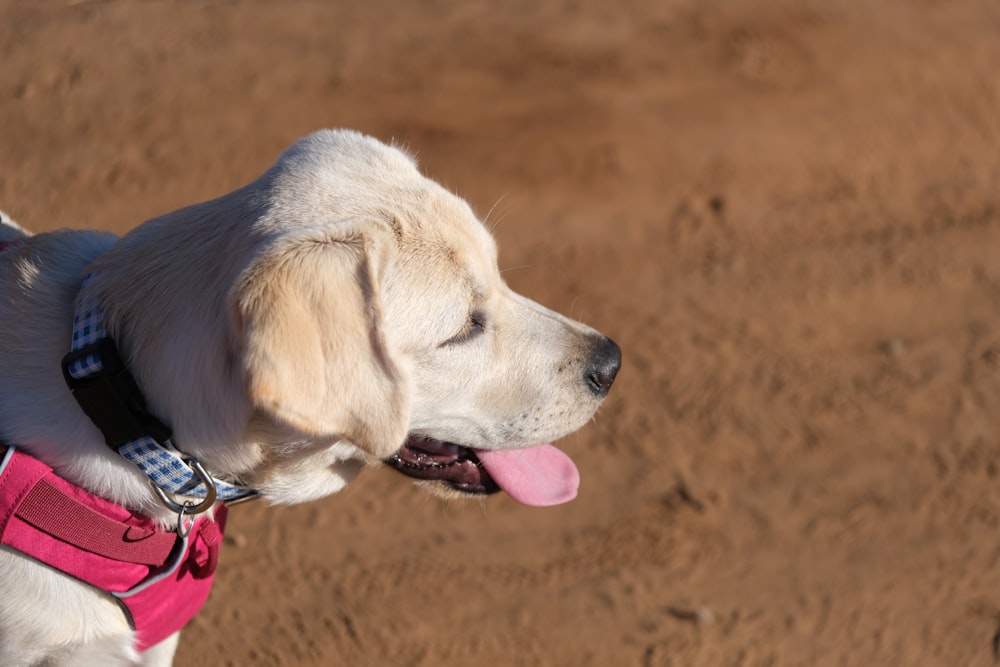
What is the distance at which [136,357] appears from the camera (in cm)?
247

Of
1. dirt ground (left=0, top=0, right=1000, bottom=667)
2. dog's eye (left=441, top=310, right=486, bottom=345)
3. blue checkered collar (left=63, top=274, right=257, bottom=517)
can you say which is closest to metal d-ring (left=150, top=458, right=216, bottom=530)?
blue checkered collar (left=63, top=274, right=257, bottom=517)

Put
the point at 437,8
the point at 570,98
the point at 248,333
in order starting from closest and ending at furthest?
the point at 248,333 → the point at 570,98 → the point at 437,8

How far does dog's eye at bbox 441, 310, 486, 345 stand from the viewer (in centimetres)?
285

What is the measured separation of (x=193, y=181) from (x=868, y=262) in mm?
4201

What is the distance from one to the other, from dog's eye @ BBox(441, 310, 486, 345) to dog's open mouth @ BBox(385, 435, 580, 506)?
1.27ft

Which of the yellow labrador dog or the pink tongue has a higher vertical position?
the yellow labrador dog

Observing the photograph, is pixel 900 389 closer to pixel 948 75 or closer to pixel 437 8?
pixel 948 75

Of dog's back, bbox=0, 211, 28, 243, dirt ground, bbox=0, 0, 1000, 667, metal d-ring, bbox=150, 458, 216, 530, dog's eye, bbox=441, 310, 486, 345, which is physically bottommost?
dirt ground, bbox=0, 0, 1000, 667

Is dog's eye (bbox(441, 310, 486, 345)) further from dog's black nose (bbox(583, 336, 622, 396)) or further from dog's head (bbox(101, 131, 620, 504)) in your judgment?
dog's black nose (bbox(583, 336, 622, 396))

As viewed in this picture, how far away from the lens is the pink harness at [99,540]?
8.20 feet

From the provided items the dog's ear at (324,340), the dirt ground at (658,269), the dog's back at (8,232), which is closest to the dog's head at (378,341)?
the dog's ear at (324,340)

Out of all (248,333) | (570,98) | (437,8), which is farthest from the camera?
(437,8)

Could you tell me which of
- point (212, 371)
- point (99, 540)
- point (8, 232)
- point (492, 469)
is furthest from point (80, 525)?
point (492, 469)

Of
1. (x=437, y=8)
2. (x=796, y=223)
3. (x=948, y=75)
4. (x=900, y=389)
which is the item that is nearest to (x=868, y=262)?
(x=796, y=223)
